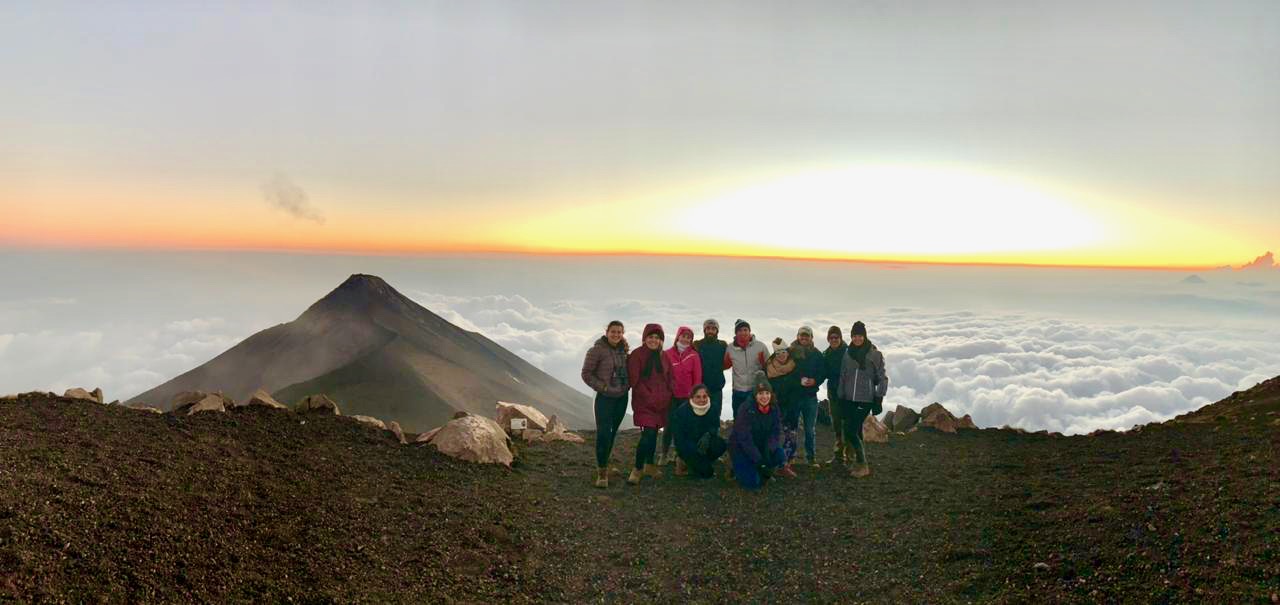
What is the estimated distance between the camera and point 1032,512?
9.80 m

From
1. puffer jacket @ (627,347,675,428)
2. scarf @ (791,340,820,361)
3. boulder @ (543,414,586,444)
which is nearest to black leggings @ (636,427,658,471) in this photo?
puffer jacket @ (627,347,675,428)

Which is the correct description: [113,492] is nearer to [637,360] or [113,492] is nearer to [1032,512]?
[637,360]

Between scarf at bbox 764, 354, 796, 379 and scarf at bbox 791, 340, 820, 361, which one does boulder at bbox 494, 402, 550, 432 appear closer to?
scarf at bbox 764, 354, 796, 379

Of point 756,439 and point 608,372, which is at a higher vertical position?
point 608,372

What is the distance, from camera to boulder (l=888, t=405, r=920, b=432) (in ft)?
57.4

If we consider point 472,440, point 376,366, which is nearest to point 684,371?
point 472,440

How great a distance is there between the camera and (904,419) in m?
17.5

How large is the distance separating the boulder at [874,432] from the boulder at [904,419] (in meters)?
1.46

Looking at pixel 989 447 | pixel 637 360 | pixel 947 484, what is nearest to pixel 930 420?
pixel 989 447

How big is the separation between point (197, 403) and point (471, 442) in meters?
4.60

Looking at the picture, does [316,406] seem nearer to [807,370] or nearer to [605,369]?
[605,369]

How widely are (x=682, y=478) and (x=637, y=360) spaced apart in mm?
2342

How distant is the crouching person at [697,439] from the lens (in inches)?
466

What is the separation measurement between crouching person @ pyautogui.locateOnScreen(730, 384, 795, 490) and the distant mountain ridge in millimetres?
27822
